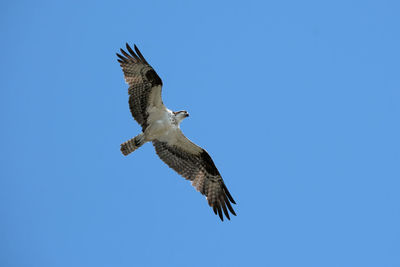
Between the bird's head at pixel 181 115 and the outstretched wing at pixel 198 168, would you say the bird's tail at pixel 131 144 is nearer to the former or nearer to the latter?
the outstretched wing at pixel 198 168

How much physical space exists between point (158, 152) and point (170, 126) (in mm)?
937

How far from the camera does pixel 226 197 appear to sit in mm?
16969

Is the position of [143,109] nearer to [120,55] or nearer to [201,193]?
[120,55]

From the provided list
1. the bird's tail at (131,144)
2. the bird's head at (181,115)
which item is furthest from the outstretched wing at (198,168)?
the bird's tail at (131,144)

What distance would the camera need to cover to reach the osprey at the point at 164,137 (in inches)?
655

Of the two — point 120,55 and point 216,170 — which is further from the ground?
point 120,55

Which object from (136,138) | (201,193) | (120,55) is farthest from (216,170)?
(120,55)

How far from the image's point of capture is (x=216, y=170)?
17.2 metres

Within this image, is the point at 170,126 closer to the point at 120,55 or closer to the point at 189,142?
the point at 189,142

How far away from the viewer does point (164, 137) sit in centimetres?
1709

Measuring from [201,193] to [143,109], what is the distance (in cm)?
265

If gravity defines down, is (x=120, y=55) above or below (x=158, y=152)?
above

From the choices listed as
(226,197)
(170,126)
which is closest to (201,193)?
(226,197)

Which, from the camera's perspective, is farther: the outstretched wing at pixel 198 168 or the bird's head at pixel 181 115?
the outstretched wing at pixel 198 168
